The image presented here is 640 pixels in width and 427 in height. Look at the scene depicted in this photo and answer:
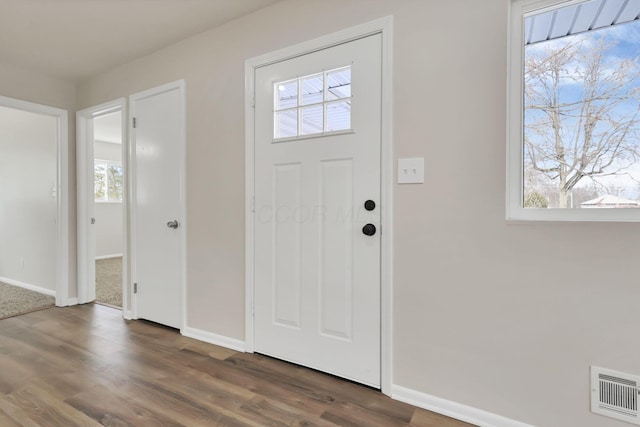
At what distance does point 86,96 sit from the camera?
3.37m

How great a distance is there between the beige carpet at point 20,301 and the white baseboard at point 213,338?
1940mm

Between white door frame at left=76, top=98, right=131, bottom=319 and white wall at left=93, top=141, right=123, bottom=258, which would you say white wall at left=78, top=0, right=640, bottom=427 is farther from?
white wall at left=93, top=141, right=123, bottom=258

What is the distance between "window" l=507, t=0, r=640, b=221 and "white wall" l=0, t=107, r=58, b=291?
4.23m

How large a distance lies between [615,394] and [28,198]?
18.0ft

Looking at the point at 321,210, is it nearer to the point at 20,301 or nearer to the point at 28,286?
the point at 20,301

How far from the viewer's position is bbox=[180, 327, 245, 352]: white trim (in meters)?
2.32

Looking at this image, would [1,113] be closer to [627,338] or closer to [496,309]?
[496,309]

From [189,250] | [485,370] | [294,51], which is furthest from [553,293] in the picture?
[189,250]

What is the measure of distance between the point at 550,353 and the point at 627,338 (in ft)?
0.90

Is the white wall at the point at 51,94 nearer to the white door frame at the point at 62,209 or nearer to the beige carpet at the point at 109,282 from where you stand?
the white door frame at the point at 62,209

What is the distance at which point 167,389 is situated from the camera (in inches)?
71.6

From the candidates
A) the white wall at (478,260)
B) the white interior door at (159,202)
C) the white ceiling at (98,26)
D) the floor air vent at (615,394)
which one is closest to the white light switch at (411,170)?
the white wall at (478,260)

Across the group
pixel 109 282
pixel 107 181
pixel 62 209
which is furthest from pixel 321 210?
pixel 107 181

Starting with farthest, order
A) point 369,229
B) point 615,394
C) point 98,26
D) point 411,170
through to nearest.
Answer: point 98,26
point 369,229
point 411,170
point 615,394
